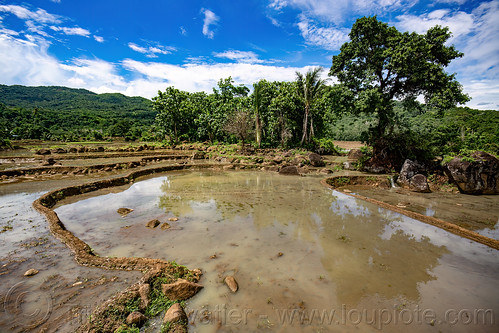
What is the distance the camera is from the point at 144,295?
3.13m

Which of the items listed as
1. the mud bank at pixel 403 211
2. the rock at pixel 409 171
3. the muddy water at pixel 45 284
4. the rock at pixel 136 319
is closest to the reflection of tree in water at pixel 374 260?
the mud bank at pixel 403 211

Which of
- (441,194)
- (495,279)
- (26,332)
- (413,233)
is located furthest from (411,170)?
(26,332)

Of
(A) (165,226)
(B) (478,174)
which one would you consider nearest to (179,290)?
(A) (165,226)

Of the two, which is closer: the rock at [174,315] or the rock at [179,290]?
the rock at [174,315]

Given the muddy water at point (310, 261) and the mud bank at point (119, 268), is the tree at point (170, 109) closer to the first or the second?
the muddy water at point (310, 261)

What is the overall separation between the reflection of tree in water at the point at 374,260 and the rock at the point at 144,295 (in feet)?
9.65

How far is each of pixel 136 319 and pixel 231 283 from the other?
1.42m

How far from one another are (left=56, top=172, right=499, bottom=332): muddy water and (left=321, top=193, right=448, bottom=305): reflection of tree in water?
23 mm

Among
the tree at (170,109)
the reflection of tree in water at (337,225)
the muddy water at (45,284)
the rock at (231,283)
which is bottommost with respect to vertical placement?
the reflection of tree in water at (337,225)

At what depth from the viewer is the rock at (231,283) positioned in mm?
3454

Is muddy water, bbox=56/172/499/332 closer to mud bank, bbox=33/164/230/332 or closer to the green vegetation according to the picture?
mud bank, bbox=33/164/230/332

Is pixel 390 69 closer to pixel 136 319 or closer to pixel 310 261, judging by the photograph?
pixel 310 261

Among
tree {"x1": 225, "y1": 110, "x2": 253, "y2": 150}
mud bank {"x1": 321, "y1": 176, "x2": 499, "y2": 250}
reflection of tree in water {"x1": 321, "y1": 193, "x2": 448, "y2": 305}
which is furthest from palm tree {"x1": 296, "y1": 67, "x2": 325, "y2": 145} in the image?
reflection of tree in water {"x1": 321, "y1": 193, "x2": 448, "y2": 305}

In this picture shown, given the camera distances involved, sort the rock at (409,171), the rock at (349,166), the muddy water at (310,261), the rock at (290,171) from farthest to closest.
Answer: the rock at (349,166) < the rock at (290,171) < the rock at (409,171) < the muddy water at (310,261)
